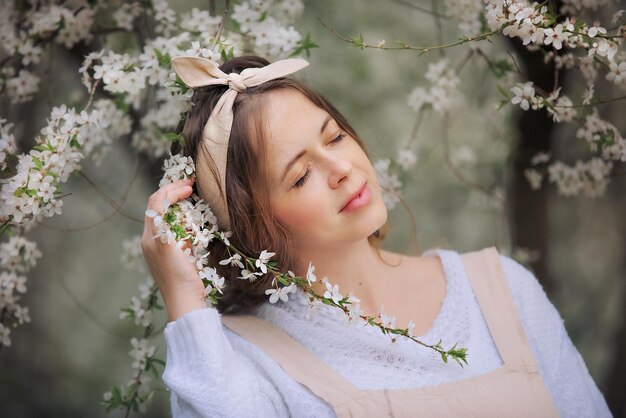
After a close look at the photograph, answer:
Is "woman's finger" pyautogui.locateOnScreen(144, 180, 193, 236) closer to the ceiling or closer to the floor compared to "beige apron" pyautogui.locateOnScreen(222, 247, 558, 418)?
closer to the ceiling

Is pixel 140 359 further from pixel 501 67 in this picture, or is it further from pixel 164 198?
pixel 501 67

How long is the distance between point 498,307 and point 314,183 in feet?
1.90

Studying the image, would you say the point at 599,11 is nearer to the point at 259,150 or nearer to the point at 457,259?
the point at 457,259

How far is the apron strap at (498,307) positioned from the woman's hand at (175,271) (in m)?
0.69

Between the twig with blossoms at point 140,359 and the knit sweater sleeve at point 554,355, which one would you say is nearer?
the knit sweater sleeve at point 554,355

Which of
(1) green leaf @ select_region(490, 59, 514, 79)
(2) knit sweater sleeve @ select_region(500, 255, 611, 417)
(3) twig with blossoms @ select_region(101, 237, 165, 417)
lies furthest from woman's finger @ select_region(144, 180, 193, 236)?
(1) green leaf @ select_region(490, 59, 514, 79)

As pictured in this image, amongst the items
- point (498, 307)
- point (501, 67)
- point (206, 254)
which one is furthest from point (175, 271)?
point (501, 67)

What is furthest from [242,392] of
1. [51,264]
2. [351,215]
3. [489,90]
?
[489,90]

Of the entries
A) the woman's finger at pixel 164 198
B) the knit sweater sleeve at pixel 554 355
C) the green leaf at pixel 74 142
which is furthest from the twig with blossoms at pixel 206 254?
the knit sweater sleeve at pixel 554 355

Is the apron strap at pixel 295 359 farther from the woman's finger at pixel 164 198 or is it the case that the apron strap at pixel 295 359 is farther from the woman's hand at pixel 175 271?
the woman's finger at pixel 164 198

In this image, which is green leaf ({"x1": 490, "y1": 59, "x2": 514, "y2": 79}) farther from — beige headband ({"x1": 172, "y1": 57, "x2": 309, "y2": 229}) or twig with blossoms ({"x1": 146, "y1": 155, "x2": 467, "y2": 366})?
twig with blossoms ({"x1": 146, "y1": 155, "x2": 467, "y2": 366})

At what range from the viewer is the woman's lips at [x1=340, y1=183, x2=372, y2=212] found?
1.59 meters

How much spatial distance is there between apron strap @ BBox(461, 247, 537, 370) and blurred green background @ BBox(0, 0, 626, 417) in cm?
28

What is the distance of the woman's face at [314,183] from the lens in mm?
1579
